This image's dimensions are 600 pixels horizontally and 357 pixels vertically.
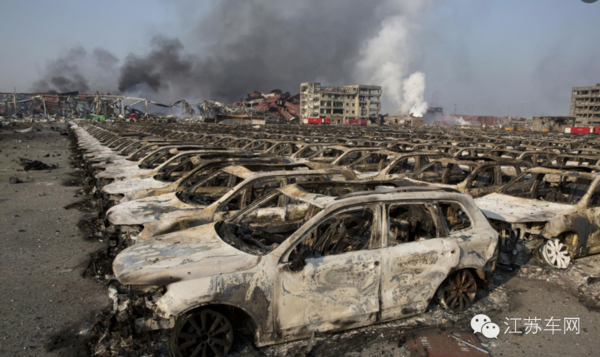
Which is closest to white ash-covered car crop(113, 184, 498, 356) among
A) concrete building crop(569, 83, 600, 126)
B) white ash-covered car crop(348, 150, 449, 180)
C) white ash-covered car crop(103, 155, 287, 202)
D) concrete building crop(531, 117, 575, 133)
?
white ash-covered car crop(103, 155, 287, 202)

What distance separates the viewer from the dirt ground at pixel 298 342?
368cm

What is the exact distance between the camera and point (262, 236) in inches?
192

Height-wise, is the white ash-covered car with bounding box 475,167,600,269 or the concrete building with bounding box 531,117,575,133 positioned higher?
the concrete building with bounding box 531,117,575,133

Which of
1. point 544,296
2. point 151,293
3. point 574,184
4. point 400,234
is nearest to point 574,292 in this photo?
point 544,296

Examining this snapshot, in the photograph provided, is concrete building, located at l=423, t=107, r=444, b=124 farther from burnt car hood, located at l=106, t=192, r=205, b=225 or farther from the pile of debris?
burnt car hood, located at l=106, t=192, r=205, b=225

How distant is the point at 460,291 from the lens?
4391 mm

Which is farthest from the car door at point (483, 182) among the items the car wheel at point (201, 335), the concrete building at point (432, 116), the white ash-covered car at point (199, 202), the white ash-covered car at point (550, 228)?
the concrete building at point (432, 116)

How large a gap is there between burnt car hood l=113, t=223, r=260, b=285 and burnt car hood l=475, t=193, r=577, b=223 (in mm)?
4105

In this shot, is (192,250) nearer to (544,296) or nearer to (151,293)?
(151,293)

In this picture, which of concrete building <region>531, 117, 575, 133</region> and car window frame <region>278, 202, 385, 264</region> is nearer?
car window frame <region>278, 202, 385, 264</region>

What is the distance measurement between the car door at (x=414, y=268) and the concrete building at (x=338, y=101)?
4337 inches

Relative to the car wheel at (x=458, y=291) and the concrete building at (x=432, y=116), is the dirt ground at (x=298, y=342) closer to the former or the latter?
the car wheel at (x=458, y=291)

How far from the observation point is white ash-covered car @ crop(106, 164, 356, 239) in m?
5.40

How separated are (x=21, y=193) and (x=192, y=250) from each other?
10.1m
